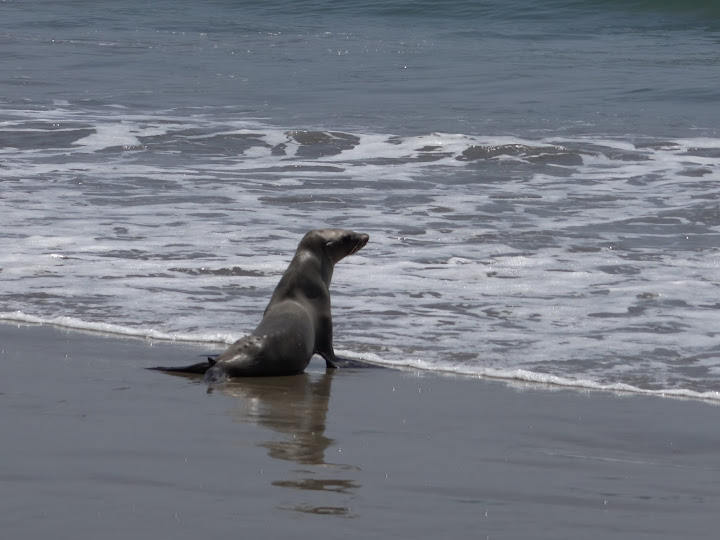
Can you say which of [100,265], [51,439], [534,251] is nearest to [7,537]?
[51,439]

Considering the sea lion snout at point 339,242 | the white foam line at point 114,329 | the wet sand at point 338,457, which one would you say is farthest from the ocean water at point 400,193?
the wet sand at point 338,457

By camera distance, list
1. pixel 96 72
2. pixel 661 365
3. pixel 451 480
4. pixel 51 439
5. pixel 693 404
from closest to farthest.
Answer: pixel 451 480
pixel 51 439
pixel 693 404
pixel 661 365
pixel 96 72

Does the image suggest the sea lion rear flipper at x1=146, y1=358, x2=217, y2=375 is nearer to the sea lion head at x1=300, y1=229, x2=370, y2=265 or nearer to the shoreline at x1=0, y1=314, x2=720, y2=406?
the shoreline at x1=0, y1=314, x2=720, y2=406

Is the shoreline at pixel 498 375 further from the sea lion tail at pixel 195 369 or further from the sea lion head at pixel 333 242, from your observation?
the sea lion tail at pixel 195 369

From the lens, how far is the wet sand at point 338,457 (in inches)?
127

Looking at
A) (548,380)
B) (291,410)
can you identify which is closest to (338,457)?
(291,410)

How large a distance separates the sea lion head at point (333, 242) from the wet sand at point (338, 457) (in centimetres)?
76

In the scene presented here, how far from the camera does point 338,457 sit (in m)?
3.93

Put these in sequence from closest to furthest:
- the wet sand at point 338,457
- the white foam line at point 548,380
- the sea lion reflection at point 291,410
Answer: the wet sand at point 338,457 < the sea lion reflection at point 291,410 < the white foam line at point 548,380

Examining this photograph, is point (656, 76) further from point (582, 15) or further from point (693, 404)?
point (693, 404)

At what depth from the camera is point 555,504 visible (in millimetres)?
3455

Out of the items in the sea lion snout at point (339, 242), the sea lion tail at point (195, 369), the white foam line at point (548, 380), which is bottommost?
the white foam line at point (548, 380)

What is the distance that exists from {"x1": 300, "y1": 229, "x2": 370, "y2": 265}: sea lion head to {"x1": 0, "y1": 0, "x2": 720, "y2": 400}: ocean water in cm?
43

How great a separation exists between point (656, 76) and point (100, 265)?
1363cm
